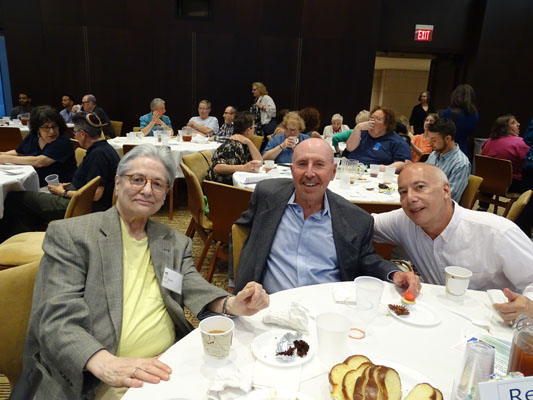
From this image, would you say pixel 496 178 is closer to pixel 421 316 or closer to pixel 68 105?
pixel 421 316

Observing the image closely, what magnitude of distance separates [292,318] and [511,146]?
5.37 m

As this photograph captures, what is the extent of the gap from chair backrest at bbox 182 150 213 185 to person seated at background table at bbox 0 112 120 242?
753 millimetres

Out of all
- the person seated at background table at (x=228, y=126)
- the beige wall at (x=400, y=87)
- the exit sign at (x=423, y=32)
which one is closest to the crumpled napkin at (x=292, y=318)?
the person seated at background table at (x=228, y=126)

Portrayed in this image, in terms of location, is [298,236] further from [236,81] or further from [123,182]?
[236,81]

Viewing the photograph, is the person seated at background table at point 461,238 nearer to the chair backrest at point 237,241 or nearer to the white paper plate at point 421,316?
the white paper plate at point 421,316

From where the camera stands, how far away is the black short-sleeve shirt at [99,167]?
3.21m

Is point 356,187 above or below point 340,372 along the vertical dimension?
below

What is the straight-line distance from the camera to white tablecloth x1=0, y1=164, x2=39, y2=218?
3.18 m

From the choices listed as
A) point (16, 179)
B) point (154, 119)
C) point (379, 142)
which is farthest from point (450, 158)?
point (154, 119)

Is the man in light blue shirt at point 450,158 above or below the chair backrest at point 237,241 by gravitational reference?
above

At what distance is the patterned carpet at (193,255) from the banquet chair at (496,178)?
145 inches

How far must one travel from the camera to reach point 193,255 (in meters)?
4.15

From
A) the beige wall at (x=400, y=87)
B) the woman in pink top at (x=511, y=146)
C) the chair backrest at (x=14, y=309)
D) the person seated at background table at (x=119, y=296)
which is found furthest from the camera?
the beige wall at (x=400, y=87)

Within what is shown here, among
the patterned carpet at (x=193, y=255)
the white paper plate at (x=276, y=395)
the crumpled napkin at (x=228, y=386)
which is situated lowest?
the patterned carpet at (x=193, y=255)
